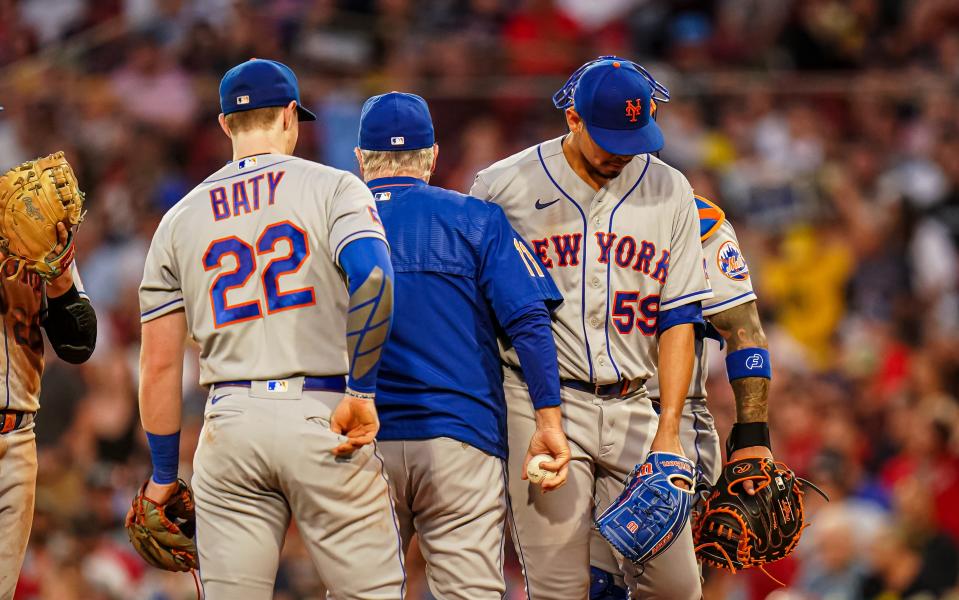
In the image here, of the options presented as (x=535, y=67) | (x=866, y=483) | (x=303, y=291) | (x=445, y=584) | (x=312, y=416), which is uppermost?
(x=535, y=67)

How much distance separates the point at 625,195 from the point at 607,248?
7.9 inches

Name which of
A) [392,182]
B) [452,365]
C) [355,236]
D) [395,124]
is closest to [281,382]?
[355,236]

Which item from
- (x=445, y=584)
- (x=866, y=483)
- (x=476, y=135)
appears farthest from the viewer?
(x=476, y=135)

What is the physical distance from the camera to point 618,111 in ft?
14.0

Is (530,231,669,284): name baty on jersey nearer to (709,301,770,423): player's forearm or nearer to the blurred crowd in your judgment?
(709,301,770,423): player's forearm

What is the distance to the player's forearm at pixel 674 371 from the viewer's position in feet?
14.1

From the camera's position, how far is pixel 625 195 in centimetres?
449

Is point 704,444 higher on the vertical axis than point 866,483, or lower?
higher

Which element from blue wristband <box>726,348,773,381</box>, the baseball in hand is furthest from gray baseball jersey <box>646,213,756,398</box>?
the baseball in hand

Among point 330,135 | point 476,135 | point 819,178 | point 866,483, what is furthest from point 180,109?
point 866,483

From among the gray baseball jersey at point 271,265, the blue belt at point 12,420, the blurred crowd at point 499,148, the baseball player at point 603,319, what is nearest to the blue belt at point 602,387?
the baseball player at point 603,319

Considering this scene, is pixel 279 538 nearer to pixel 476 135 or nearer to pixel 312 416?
pixel 312 416

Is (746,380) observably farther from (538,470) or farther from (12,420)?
(12,420)

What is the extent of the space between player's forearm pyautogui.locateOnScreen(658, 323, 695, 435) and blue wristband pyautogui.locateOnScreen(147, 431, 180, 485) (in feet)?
4.92
